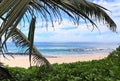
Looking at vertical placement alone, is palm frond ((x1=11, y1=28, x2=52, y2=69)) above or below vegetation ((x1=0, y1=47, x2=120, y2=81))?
above

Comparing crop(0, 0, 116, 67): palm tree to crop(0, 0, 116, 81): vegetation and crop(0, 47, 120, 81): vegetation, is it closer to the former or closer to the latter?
crop(0, 0, 116, 81): vegetation

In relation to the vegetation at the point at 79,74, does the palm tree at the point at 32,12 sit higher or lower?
higher

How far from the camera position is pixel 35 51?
9602 millimetres

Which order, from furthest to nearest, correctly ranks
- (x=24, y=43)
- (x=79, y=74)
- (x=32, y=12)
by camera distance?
(x=79, y=74)
(x=24, y=43)
(x=32, y=12)

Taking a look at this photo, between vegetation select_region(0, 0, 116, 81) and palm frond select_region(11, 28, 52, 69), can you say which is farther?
palm frond select_region(11, 28, 52, 69)

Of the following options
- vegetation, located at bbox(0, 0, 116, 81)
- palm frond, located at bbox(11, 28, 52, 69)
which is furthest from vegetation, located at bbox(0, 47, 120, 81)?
vegetation, located at bbox(0, 0, 116, 81)

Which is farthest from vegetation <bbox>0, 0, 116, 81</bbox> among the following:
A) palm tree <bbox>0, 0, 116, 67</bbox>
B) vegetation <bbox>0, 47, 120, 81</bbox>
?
vegetation <bbox>0, 47, 120, 81</bbox>

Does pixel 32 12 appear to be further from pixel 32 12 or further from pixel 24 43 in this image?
pixel 24 43

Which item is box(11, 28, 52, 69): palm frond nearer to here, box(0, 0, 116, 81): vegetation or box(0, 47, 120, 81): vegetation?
box(0, 47, 120, 81): vegetation

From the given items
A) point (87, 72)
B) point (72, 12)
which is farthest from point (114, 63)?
point (72, 12)

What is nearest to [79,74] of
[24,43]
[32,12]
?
[24,43]

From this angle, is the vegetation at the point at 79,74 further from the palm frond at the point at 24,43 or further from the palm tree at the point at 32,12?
the palm tree at the point at 32,12

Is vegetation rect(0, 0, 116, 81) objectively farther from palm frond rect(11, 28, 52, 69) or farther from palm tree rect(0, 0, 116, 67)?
palm frond rect(11, 28, 52, 69)

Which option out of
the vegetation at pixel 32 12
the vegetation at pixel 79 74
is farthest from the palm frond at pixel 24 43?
the vegetation at pixel 32 12
